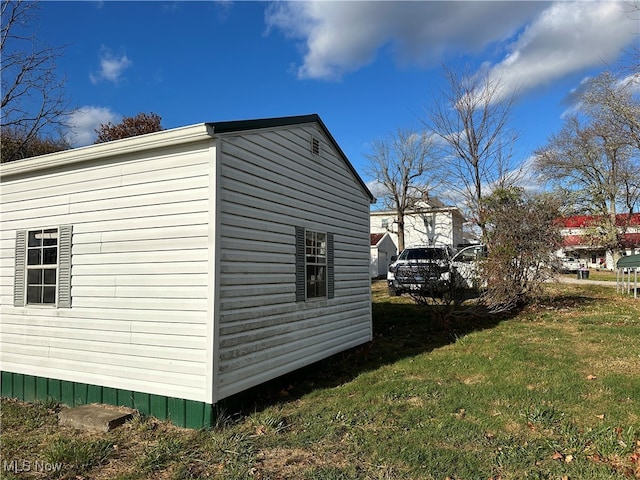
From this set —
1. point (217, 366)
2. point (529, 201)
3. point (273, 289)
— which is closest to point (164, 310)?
point (217, 366)

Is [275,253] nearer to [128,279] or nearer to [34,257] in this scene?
[128,279]

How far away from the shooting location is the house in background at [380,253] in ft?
96.5

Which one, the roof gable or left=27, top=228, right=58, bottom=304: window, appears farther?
left=27, top=228, right=58, bottom=304: window

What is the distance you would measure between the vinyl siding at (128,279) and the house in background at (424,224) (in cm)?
2703

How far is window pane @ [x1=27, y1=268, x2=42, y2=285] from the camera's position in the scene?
603cm

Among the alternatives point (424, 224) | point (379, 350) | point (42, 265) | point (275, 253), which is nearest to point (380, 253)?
point (424, 224)

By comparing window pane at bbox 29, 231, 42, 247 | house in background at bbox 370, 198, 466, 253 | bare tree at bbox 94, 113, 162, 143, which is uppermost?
bare tree at bbox 94, 113, 162, 143

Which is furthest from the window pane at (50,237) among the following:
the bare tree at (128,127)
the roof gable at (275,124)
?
the bare tree at (128,127)

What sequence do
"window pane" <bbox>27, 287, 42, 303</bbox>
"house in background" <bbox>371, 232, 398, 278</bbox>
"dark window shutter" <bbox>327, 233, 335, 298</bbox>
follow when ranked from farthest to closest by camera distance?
"house in background" <bbox>371, 232, 398, 278</bbox>
"dark window shutter" <bbox>327, 233, 335, 298</bbox>
"window pane" <bbox>27, 287, 42, 303</bbox>

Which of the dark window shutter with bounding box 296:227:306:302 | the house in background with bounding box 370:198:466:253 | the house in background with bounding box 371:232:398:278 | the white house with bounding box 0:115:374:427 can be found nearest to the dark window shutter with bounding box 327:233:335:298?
the white house with bounding box 0:115:374:427

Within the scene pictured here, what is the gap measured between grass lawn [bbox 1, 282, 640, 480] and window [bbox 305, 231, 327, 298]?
1.21 metres

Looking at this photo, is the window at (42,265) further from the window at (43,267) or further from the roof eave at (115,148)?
the roof eave at (115,148)

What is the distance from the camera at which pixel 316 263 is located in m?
7.00

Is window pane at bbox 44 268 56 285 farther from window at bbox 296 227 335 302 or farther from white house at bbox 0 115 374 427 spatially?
window at bbox 296 227 335 302
